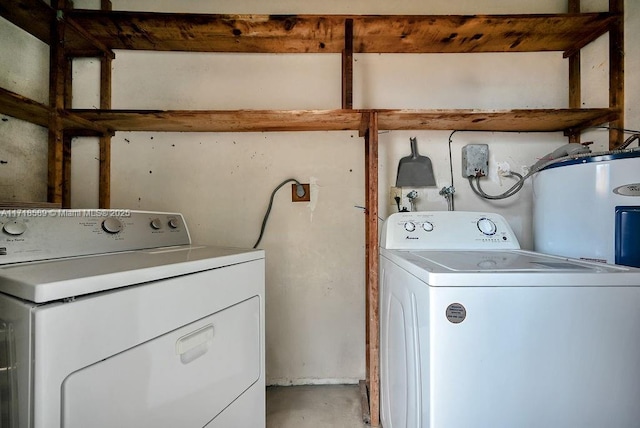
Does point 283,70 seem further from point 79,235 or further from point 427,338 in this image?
point 427,338

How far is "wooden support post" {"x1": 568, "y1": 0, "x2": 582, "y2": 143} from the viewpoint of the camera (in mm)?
1406

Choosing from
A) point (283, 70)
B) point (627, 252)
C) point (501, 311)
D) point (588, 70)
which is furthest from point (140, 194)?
point (588, 70)

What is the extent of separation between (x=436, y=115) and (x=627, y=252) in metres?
0.81

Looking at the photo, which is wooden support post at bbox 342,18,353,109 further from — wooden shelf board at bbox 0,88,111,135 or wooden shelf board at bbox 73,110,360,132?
wooden shelf board at bbox 0,88,111,135

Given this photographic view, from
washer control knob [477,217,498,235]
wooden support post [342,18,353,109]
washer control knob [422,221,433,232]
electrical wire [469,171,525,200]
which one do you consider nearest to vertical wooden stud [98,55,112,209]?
wooden support post [342,18,353,109]

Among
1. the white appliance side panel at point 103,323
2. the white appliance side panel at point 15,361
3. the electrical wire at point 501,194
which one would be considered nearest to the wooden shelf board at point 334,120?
the electrical wire at point 501,194

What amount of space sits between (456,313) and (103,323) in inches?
30.0

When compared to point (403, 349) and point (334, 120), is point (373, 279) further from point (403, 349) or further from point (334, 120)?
point (334, 120)

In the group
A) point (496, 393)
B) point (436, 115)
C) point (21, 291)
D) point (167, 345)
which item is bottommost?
point (496, 393)

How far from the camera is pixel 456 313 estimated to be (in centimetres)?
61

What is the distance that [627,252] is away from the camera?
0.82 m

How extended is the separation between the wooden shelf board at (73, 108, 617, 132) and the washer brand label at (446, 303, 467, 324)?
852 millimetres

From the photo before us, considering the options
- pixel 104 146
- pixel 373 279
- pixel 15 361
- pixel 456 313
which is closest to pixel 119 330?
pixel 15 361

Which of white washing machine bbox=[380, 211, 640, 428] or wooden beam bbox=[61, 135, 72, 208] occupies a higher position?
wooden beam bbox=[61, 135, 72, 208]
